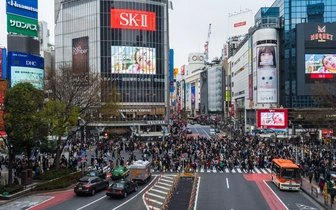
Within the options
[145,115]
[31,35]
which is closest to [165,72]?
[145,115]

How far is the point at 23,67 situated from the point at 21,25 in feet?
29.3

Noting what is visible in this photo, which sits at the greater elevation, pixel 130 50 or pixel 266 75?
pixel 130 50

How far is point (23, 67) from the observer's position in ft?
247

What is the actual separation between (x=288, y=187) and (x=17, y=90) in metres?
21.5

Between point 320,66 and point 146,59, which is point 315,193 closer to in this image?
point 320,66

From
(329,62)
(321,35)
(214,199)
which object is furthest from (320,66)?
(214,199)

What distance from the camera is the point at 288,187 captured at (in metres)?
27.8

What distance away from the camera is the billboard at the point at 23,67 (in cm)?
7356

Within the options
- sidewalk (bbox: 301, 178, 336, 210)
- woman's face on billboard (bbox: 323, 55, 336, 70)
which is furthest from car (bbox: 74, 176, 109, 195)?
woman's face on billboard (bbox: 323, 55, 336, 70)

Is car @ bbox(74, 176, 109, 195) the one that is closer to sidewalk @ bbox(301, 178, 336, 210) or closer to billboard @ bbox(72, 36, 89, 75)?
sidewalk @ bbox(301, 178, 336, 210)

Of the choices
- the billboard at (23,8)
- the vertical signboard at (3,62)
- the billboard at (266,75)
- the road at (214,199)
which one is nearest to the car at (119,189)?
the road at (214,199)

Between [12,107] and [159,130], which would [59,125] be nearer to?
[12,107]

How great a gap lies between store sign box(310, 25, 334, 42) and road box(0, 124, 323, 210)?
54738 millimetres

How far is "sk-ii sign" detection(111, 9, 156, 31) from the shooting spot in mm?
79312
